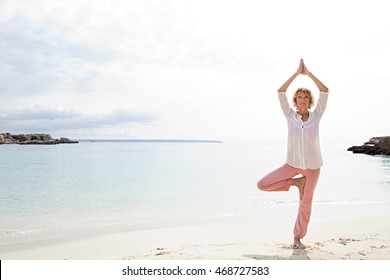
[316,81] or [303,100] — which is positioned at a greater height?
[316,81]

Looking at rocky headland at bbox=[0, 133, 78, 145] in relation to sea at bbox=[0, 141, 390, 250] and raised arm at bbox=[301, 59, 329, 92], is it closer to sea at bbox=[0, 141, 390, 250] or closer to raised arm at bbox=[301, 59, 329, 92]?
sea at bbox=[0, 141, 390, 250]

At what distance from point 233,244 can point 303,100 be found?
2154mm

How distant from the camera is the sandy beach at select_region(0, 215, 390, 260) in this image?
4.54 meters

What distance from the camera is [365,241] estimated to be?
5.35 metres

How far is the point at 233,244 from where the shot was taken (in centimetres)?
536

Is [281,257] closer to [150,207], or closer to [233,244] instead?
[233,244]

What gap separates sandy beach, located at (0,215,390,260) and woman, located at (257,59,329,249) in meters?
0.75

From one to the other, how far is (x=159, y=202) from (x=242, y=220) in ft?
11.8

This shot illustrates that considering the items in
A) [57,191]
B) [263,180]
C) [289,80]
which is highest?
[289,80]

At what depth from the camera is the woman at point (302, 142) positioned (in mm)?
4430

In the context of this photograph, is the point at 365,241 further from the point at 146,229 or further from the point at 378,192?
the point at 378,192

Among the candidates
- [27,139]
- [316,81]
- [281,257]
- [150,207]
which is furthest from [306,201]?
[27,139]

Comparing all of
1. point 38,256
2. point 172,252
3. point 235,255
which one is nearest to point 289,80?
point 235,255

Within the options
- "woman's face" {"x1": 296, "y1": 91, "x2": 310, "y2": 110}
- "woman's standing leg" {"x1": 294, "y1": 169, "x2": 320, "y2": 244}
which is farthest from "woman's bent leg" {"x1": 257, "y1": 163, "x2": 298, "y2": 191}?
"woman's face" {"x1": 296, "y1": 91, "x2": 310, "y2": 110}
